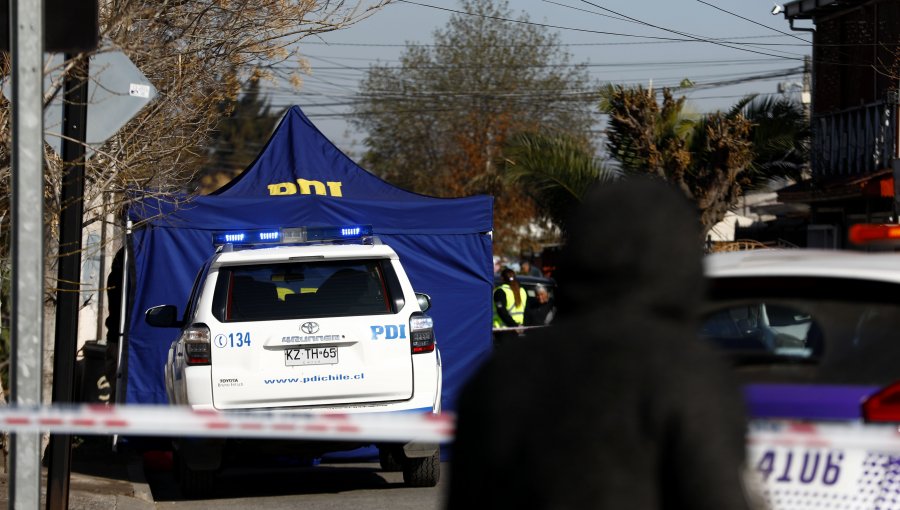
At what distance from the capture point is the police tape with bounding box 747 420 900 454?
3775 mm

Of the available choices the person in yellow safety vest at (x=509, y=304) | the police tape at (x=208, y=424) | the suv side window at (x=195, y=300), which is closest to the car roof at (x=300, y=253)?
the suv side window at (x=195, y=300)

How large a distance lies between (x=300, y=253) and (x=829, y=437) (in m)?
6.13

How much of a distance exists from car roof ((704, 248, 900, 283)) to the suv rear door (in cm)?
482

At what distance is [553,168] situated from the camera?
23.6m

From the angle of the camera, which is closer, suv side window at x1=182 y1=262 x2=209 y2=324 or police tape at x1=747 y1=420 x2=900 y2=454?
police tape at x1=747 y1=420 x2=900 y2=454

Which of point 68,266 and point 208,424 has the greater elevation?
point 68,266

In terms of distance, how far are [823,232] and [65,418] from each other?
82.8 ft

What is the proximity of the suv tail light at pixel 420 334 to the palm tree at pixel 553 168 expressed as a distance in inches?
549

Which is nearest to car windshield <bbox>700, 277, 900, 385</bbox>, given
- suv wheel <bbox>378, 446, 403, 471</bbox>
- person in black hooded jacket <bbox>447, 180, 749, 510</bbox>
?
person in black hooded jacket <bbox>447, 180, 749, 510</bbox>

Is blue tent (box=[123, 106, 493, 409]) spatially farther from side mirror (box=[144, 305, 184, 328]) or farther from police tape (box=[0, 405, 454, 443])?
police tape (box=[0, 405, 454, 443])

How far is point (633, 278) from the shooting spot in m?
2.39

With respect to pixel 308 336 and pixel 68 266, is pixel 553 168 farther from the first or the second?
pixel 68 266

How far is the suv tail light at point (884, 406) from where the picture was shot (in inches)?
154

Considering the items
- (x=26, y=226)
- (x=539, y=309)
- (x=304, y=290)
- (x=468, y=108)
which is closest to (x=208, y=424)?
(x=26, y=226)
